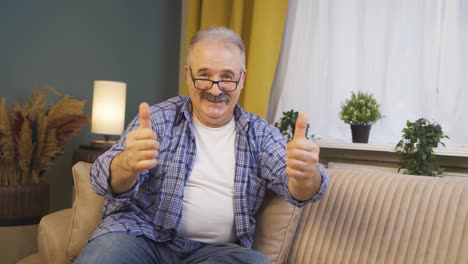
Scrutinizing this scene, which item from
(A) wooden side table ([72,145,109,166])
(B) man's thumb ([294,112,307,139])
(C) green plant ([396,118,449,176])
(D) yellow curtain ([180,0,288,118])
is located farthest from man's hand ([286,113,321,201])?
(A) wooden side table ([72,145,109,166])

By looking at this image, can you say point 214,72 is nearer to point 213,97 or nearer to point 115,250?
point 213,97

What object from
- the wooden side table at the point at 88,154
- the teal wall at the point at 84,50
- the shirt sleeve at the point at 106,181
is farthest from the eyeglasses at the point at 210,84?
the teal wall at the point at 84,50

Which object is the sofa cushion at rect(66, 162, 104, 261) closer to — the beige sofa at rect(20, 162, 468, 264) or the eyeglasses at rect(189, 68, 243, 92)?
the beige sofa at rect(20, 162, 468, 264)

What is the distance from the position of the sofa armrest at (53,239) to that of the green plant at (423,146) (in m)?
1.22

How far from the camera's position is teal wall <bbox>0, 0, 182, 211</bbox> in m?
2.49

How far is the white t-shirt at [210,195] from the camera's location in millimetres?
1362

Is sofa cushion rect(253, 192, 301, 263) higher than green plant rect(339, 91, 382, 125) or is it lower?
lower

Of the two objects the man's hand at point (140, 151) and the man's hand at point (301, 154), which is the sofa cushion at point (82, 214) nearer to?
the man's hand at point (140, 151)

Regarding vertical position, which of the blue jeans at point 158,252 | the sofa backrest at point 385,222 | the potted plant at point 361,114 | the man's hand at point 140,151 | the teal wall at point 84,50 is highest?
the teal wall at point 84,50

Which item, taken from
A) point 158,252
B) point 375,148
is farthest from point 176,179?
point 375,148

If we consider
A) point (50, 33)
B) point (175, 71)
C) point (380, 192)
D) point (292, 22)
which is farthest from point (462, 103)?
point (50, 33)

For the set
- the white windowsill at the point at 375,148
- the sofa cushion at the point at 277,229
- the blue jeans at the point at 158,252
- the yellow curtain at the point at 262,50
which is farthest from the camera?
the yellow curtain at the point at 262,50

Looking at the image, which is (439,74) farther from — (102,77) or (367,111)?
(102,77)

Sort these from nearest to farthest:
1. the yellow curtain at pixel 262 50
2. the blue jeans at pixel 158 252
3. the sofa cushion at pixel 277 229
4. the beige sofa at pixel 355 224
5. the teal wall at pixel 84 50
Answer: the blue jeans at pixel 158 252, the beige sofa at pixel 355 224, the sofa cushion at pixel 277 229, the yellow curtain at pixel 262 50, the teal wall at pixel 84 50
